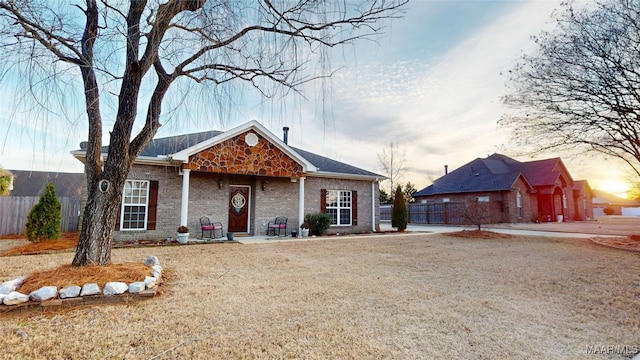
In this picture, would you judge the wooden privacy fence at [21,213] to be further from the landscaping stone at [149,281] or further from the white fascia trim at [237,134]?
the landscaping stone at [149,281]

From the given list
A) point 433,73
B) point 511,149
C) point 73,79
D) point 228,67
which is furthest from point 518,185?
point 73,79

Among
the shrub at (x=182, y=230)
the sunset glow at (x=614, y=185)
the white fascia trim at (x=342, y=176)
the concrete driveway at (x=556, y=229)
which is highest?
the white fascia trim at (x=342, y=176)

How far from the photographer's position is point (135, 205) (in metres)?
9.52

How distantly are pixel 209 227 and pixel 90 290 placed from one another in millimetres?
6671

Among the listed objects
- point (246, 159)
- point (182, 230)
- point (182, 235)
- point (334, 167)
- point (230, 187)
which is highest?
point (334, 167)

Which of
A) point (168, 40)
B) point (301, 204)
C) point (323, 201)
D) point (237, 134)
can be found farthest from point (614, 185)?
point (168, 40)

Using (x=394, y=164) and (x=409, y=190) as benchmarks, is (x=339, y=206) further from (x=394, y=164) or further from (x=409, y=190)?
(x=394, y=164)

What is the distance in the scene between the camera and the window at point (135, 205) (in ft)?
30.8

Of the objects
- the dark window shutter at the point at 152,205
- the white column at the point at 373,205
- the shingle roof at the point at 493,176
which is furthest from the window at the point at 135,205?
the shingle roof at the point at 493,176

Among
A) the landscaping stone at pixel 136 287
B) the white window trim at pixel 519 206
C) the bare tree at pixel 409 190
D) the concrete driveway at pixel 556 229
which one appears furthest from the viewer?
the bare tree at pixel 409 190

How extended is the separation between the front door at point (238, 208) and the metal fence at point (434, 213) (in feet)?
49.4

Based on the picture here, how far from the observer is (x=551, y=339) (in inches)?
110

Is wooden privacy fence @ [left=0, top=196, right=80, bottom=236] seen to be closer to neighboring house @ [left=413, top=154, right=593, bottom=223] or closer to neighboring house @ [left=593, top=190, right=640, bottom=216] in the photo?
neighboring house @ [left=413, top=154, right=593, bottom=223]

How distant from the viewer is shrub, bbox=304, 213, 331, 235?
11.9 meters
